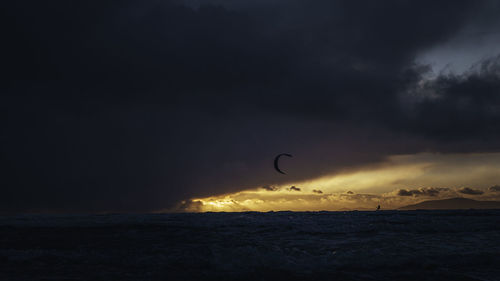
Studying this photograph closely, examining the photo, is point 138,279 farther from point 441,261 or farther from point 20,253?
point 441,261

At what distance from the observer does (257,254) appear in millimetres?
13773

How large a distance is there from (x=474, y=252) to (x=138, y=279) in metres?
14.1

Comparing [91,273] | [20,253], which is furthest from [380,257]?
[20,253]

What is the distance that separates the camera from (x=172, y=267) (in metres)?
11.3

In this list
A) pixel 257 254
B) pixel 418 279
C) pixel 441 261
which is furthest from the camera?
pixel 257 254

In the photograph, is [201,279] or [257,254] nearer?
[201,279]

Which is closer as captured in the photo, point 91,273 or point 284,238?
point 91,273

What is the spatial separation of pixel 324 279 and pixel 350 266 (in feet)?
7.50

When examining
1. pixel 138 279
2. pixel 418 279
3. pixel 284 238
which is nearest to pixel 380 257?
pixel 418 279

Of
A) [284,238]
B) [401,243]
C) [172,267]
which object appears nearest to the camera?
[172,267]

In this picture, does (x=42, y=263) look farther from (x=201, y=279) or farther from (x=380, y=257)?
(x=380, y=257)

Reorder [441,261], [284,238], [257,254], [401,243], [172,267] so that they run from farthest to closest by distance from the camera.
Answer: [284,238] < [401,243] < [257,254] < [441,261] < [172,267]

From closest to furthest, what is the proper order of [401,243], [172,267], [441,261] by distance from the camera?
[172,267]
[441,261]
[401,243]

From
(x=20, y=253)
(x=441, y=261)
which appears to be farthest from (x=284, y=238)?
(x=20, y=253)
